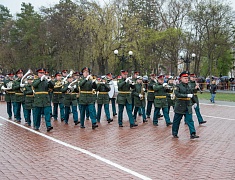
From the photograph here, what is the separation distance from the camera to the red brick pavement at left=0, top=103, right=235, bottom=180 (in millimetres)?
6719

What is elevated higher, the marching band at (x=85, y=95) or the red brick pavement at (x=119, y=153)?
the marching band at (x=85, y=95)

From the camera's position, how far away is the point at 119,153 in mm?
8336

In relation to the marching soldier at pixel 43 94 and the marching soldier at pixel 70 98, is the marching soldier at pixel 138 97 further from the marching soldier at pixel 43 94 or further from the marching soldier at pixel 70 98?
the marching soldier at pixel 43 94

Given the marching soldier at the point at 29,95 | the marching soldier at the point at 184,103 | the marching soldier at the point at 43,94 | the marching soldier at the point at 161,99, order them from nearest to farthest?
the marching soldier at the point at 184,103 < the marching soldier at the point at 43,94 < the marching soldier at the point at 161,99 < the marching soldier at the point at 29,95

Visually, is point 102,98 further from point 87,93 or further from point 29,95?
point 29,95

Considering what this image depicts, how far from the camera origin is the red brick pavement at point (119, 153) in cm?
672

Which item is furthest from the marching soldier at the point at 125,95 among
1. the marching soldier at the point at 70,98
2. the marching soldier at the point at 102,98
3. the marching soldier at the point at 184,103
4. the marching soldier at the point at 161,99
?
the marching soldier at the point at 184,103

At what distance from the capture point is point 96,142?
9.69 m

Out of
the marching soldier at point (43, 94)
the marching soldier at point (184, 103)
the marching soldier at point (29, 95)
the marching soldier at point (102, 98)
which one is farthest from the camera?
the marching soldier at point (102, 98)

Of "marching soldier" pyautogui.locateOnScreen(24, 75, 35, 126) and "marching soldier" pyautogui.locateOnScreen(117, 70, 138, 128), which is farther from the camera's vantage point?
"marching soldier" pyautogui.locateOnScreen(24, 75, 35, 126)

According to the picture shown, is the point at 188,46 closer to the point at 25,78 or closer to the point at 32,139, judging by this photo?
the point at 25,78

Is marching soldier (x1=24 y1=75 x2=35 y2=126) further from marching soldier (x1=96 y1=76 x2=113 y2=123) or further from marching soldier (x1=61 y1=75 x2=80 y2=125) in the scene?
marching soldier (x1=96 y1=76 x2=113 y2=123)

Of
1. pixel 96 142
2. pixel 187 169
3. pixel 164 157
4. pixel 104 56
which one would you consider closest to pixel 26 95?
pixel 96 142

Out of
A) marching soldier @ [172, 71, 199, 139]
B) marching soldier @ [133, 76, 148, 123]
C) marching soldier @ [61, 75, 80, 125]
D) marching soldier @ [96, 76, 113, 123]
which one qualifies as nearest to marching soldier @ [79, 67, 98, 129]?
marching soldier @ [61, 75, 80, 125]
